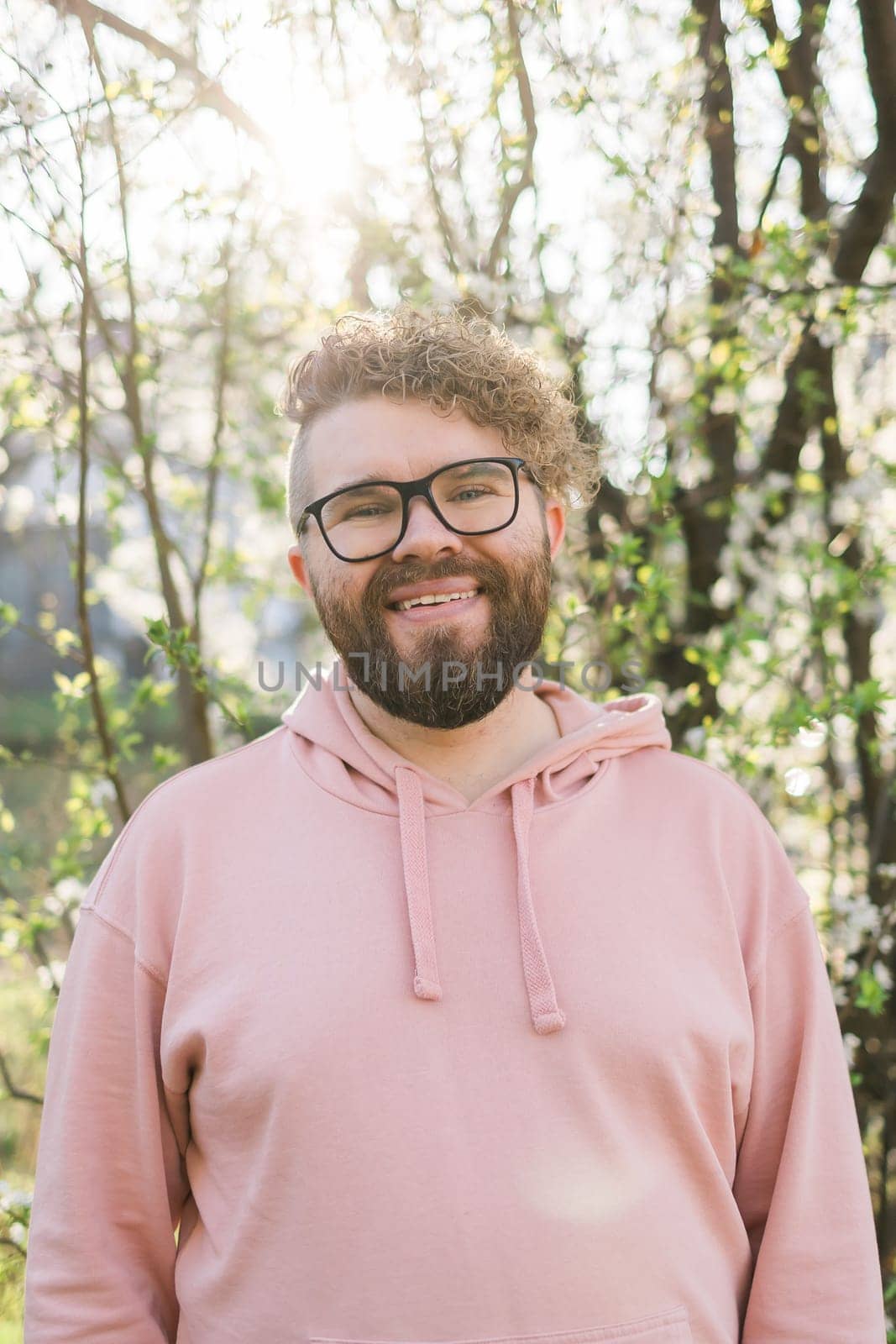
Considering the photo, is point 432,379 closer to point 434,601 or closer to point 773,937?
point 434,601

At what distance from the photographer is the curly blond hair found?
173cm

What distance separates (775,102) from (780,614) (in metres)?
1.27

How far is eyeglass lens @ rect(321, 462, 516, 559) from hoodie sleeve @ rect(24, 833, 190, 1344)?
25.0 inches

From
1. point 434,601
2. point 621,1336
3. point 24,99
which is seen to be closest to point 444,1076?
point 621,1336

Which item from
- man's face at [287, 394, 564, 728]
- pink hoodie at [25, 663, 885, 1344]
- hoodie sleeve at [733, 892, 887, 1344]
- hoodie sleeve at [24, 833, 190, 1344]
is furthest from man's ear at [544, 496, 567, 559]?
hoodie sleeve at [24, 833, 190, 1344]

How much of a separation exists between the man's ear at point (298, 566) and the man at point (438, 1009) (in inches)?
2.0

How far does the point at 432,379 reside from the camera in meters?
1.72

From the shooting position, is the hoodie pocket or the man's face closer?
the hoodie pocket

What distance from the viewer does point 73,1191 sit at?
5.18ft

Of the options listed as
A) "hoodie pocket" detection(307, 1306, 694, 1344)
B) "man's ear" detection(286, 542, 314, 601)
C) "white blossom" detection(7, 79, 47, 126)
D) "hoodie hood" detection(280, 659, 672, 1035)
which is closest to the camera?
"hoodie pocket" detection(307, 1306, 694, 1344)

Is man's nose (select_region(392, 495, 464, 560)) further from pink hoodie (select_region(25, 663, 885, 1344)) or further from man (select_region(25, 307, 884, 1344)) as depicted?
pink hoodie (select_region(25, 663, 885, 1344))

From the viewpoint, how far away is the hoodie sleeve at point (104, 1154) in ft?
5.12

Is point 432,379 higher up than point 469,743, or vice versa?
point 432,379

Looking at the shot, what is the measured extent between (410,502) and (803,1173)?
1141 mm
